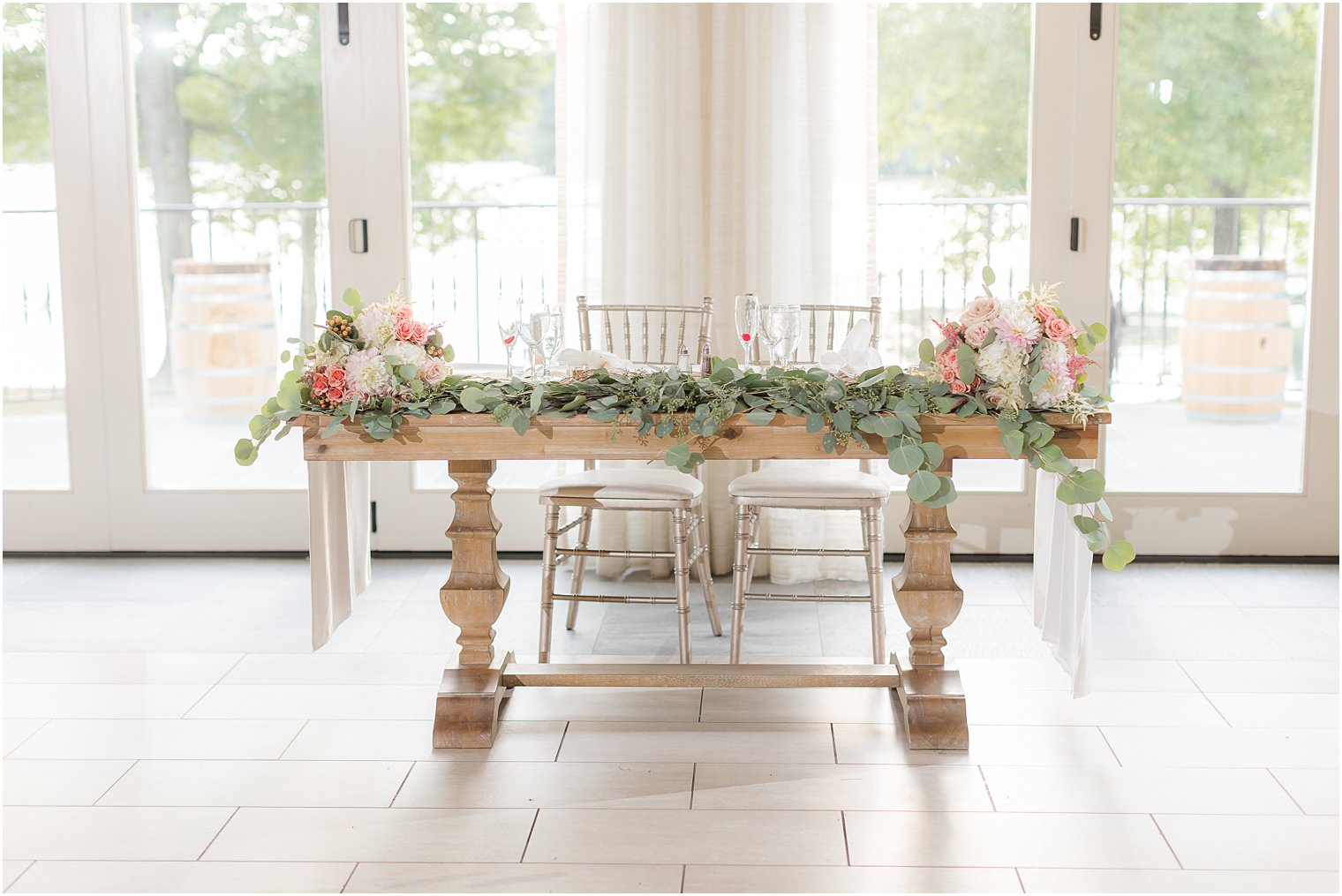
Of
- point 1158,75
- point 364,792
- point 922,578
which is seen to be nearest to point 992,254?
point 1158,75

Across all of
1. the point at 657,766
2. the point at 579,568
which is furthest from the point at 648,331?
the point at 657,766

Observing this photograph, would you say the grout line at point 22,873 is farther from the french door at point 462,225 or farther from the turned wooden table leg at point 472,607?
the french door at point 462,225

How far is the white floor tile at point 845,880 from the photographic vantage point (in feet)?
6.84

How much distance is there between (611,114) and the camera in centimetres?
382

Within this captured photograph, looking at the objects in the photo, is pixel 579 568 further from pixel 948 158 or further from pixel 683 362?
pixel 948 158

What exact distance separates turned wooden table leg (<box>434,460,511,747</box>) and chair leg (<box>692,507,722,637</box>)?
595 millimetres

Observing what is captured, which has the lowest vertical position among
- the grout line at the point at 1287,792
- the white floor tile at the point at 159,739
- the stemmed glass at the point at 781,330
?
the grout line at the point at 1287,792

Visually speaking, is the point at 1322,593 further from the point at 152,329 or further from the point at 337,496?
the point at 152,329

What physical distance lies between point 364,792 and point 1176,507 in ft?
9.24

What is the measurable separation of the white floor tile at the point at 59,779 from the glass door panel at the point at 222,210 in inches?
67.7

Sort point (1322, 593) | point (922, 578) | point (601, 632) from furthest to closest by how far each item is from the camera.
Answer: point (1322, 593)
point (601, 632)
point (922, 578)

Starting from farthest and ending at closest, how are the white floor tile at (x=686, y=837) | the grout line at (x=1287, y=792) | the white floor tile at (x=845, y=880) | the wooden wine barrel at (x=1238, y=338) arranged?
1. the wooden wine barrel at (x=1238, y=338)
2. the grout line at (x=1287, y=792)
3. the white floor tile at (x=686, y=837)
4. the white floor tile at (x=845, y=880)

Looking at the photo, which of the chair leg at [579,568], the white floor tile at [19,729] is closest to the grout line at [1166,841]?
the chair leg at [579,568]

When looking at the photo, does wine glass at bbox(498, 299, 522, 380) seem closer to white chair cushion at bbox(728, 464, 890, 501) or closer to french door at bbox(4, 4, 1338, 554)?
white chair cushion at bbox(728, 464, 890, 501)
